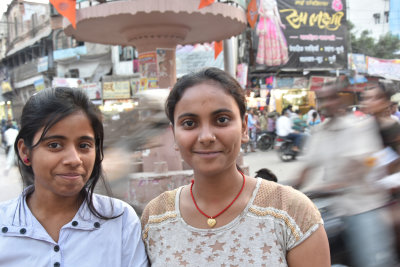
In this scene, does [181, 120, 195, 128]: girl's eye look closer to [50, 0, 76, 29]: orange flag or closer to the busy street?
the busy street

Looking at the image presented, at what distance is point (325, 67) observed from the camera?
17.2 meters

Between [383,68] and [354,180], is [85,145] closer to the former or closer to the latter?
[354,180]

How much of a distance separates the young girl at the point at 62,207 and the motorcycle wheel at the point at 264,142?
12.0 m

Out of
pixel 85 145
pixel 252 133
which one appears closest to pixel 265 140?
pixel 252 133

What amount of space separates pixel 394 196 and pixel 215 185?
2.10 meters

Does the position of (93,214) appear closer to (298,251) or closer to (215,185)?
(215,185)

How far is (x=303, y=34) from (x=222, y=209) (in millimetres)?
16834

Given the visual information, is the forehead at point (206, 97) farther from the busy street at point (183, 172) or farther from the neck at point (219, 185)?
Answer: the neck at point (219, 185)

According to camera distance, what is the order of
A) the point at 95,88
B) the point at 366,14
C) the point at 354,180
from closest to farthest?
the point at 354,180
the point at 95,88
the point at 366,14

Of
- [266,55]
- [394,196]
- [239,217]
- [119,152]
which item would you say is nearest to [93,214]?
[239,217]

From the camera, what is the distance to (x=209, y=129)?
4.15ft

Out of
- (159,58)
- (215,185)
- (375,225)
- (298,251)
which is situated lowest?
(375,225)

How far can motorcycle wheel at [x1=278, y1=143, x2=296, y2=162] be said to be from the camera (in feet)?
35.3

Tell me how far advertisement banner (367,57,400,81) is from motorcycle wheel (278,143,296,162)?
1078 cm
